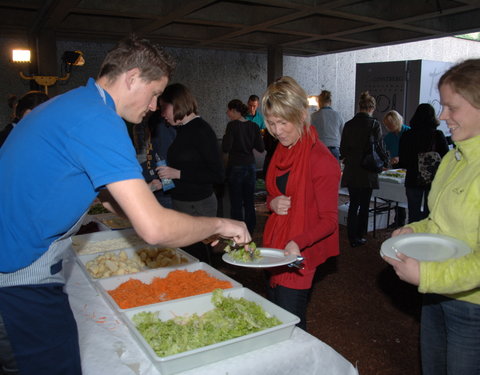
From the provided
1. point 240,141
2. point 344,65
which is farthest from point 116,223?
point 344,65

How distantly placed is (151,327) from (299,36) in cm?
626

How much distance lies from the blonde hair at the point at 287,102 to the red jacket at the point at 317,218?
0.52ft

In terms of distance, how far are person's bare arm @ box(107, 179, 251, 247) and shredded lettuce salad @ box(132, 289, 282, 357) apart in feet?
0.96

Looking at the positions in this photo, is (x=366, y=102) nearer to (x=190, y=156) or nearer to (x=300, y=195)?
(x=190, y=156)

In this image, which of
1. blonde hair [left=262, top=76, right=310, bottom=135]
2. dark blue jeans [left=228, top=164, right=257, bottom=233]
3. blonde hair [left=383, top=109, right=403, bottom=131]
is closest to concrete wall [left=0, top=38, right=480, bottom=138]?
blonde hair [left=383, top=109, right=403, bottom=131]

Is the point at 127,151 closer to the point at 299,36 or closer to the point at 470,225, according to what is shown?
the point at 470,225

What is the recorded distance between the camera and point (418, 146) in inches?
165

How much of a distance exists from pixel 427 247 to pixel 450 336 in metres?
0.33

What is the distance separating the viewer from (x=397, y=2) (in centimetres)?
523

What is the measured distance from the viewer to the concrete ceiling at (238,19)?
15.1ft

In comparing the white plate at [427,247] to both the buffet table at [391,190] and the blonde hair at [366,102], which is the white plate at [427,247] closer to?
the blonde hair at [366,102]

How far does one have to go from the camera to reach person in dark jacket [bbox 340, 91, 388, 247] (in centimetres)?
446

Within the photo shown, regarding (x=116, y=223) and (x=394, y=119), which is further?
(x=394, y=119)

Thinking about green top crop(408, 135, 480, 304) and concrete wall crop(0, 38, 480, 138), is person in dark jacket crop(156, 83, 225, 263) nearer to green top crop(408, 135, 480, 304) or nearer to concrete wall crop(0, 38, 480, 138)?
green top crop(408, 135, 480, 304)
